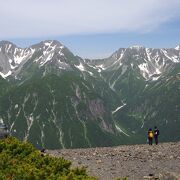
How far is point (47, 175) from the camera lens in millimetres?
20828

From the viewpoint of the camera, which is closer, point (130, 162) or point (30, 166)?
point (30, 166)

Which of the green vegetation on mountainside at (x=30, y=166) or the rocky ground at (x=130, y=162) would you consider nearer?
the green vegetation on mountainside at (x=30, y=166)

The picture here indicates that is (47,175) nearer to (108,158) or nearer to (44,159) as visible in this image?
(44,159)

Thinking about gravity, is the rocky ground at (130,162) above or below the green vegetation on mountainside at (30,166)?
below

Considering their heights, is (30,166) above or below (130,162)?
above

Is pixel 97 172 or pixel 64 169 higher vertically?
pixel 64 169

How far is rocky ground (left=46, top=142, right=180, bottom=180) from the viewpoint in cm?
3462

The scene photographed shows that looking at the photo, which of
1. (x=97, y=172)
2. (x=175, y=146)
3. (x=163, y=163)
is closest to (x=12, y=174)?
(x=97, y=172)

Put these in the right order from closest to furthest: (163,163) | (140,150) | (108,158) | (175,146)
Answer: (163,163), (108,158), (140,150), (175,146)

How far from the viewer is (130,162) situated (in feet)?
131

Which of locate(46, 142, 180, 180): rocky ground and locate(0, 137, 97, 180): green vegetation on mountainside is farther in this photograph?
locate(46, 142, 180, 180): rocky ground

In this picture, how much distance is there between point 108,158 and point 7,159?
785 inches

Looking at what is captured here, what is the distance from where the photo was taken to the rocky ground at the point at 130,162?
34625mm

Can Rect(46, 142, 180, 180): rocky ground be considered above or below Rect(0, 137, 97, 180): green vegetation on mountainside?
below
